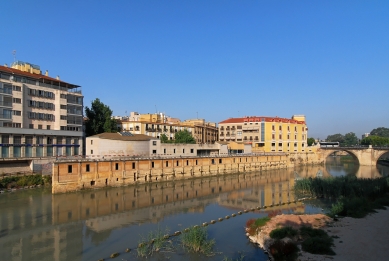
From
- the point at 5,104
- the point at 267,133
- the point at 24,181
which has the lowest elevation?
the point at 24,181

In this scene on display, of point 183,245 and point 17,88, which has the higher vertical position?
point 17,88

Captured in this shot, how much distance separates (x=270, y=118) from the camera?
94.8 meters

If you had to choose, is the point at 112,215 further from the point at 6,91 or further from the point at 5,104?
the point at 6,91

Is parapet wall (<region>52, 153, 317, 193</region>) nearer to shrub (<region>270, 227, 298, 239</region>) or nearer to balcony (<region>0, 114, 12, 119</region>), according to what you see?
balcony (<region>0, 114, 12, 119</region>)

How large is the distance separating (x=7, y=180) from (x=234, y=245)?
34295 millimetres

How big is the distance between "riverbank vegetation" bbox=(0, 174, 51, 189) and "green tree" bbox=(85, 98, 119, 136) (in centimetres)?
2110

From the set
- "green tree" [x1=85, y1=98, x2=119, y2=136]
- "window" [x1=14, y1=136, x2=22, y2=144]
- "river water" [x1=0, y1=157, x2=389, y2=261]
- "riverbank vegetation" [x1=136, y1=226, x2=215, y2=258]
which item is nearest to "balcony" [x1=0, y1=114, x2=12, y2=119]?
"window" [x1=14, y1=136, x2=22, y2=144]

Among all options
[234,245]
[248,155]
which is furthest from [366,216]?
[248,155]

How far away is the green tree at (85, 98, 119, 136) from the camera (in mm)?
64688

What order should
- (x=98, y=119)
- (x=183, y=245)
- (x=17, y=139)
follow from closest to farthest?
(x=183, y=245), (x=17, y=139), (x=98, y=119)

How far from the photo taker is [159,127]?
3184 inches

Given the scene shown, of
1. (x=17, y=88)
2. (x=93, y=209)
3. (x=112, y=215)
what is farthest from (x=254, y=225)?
(x=17, y=88)

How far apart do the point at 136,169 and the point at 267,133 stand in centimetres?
5417

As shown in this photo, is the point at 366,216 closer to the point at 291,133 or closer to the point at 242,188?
the point at 242,188
